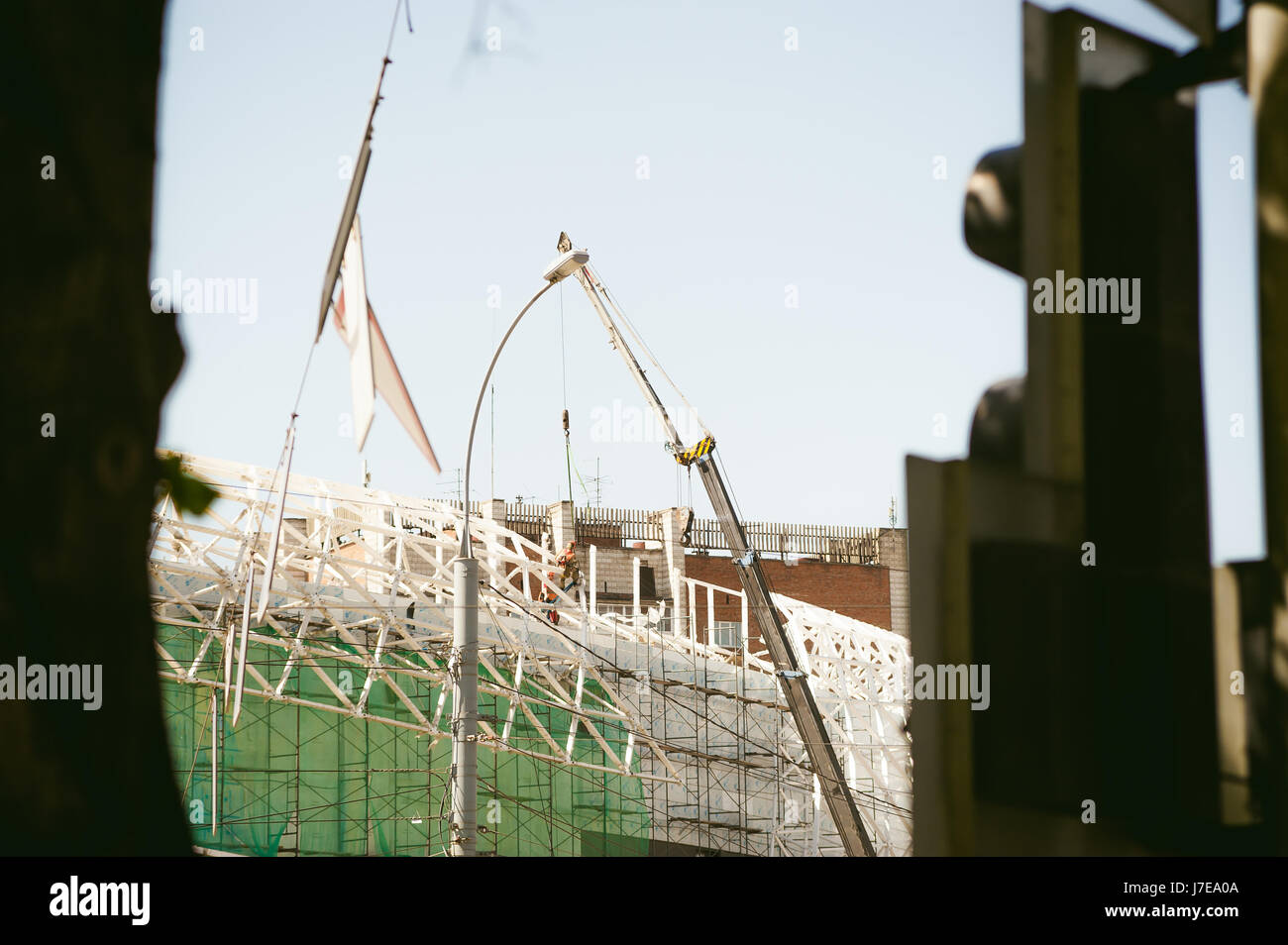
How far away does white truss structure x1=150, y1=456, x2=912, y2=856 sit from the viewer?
94.1 ft

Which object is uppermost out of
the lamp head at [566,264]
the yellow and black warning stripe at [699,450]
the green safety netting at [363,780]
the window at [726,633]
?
the lamp head at [566,264]

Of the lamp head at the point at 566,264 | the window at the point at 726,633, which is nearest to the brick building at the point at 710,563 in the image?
the window at the point at 726,633

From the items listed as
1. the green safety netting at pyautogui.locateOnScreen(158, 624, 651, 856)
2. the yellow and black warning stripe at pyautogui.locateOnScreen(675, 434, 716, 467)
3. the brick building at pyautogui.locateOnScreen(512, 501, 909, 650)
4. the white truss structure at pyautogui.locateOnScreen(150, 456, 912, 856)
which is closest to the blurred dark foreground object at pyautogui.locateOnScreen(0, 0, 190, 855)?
the white truss structure at pyautogui.locateOnScreen(150, 456, 912, 856)

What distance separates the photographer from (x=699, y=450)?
32.6m

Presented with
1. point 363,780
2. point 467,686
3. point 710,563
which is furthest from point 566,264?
point 710,563

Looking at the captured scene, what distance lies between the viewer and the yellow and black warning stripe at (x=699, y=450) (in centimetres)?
3259

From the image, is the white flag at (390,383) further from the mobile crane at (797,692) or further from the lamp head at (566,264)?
the mobile crane at (797,692)

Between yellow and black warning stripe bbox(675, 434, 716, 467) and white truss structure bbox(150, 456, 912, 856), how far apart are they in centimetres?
415

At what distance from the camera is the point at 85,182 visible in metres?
3.80

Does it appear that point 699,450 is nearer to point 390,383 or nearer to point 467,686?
point 467,686

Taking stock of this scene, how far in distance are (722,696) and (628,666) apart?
2832mm

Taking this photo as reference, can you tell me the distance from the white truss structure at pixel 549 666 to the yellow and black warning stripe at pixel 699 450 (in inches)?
163
